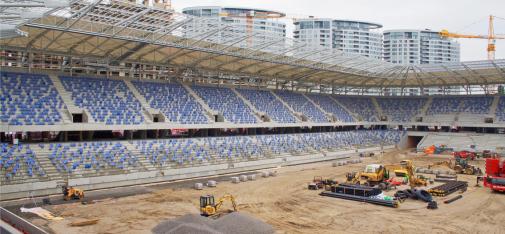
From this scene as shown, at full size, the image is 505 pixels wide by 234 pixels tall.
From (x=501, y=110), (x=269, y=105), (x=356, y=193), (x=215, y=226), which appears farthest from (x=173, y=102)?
(x=501, y=110)

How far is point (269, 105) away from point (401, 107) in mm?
24583

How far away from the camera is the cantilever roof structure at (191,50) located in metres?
26.3

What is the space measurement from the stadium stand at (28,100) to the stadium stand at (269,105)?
22.3m

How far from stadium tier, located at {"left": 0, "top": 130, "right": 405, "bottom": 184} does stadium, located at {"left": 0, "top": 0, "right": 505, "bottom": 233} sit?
0.43 ft

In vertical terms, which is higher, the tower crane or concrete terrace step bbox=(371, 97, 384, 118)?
the tower crane

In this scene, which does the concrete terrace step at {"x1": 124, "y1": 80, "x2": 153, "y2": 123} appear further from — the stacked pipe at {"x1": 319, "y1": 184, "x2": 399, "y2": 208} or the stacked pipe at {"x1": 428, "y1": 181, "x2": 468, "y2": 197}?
the stacked pipe at {"x1": 428, "y1": 181, "x2": 468, "y2": 197}

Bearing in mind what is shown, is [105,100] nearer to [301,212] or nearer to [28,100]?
[28,100]

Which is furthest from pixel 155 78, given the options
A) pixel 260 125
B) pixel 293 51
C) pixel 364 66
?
pixel 364 66

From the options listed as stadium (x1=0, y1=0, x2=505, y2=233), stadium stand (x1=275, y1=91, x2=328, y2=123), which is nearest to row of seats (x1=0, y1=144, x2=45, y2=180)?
stadium (x1=0, y1=0, x2=505, y2=233)

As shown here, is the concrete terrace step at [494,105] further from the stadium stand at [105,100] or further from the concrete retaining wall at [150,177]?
the stadium stand at [105,100]

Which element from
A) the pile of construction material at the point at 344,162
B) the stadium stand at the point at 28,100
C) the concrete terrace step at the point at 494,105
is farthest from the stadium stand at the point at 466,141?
the stadium stand at the point at 28,100

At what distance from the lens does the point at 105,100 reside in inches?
1334

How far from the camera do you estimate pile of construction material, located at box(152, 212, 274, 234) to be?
642 inches

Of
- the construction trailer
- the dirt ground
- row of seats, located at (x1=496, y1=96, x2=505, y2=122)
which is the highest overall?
row of seats, located at (x1=496, y1=96, x2=505, y2=122)
